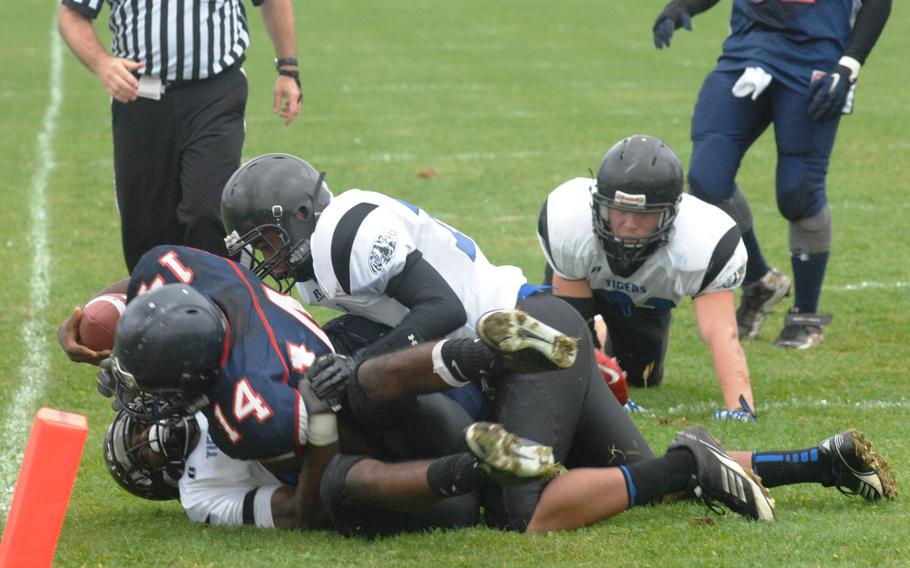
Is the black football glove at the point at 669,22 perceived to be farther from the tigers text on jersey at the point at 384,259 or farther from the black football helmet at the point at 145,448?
the black football helmet at the point at 145,448

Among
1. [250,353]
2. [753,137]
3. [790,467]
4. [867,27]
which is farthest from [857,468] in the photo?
[867,27]

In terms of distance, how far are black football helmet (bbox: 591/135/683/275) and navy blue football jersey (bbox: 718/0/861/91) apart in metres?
1.25

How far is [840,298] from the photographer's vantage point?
672 centimetres

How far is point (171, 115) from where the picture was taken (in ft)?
18.0

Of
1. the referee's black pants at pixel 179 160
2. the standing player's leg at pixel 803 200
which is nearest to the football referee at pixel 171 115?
the referee's black pants at pixel 179 160

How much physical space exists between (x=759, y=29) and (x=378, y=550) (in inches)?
132

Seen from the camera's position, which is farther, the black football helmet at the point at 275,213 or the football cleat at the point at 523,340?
the black football helmet at the point at 275,213

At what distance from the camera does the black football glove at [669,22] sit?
20.0 feet

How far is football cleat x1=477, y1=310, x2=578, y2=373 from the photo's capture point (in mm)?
3350

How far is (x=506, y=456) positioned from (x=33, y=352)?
322 cm

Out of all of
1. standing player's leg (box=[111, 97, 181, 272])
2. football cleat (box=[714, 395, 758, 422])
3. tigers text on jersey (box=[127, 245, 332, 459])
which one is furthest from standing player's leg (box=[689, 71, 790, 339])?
tigers text on jersey (box=[127, 245, 332, 459])

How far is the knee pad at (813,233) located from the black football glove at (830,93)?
46cm

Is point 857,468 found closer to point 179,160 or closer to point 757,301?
point 757,301

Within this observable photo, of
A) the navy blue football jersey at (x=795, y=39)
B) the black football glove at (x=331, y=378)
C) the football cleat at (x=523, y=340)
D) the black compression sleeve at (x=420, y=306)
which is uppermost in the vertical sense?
the navy blue football jersey at (x=795, y=39)
